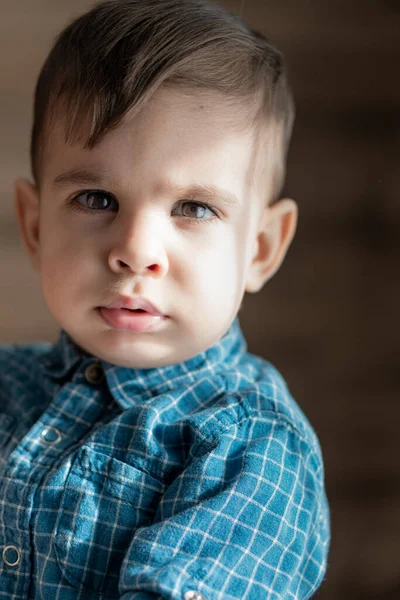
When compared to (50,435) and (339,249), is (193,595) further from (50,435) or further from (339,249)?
(339,249)

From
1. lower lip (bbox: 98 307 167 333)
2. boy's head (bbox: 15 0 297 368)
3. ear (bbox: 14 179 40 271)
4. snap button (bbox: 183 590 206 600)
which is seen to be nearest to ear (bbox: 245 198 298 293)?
boy's head (bbox: 15 0 297 368)

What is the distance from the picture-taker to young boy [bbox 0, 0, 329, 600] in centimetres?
96

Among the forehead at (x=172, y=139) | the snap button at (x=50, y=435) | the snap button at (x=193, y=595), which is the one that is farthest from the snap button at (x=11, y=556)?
the forehead at (x=172, y=139)

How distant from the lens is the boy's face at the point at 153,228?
980 mm

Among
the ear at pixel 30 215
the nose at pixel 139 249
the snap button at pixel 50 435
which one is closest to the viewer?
the nose at pixel 139 249

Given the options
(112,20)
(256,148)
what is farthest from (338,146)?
(112,20)

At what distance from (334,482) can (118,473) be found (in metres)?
0.86

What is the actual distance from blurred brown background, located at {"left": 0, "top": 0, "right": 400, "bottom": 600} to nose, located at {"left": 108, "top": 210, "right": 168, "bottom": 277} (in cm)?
76

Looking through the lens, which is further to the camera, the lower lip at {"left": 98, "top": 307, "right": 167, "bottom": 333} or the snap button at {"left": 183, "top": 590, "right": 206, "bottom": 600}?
the lower lip at {"left": 98, "top": 307, "right": 167, "bottom": 333}

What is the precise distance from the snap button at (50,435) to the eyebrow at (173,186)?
0.32 metres

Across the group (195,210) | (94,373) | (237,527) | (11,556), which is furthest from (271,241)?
(11,556)

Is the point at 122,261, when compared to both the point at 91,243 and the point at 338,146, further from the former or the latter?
the point at 338,146

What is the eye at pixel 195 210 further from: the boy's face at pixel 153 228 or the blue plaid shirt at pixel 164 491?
Result: the blue plaid shirt at pixel 164 491

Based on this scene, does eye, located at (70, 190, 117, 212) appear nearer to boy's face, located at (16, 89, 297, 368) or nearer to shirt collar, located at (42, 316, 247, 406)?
boy's face, located at (16, 89, 297, 368)
